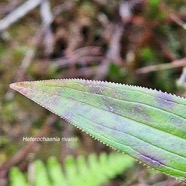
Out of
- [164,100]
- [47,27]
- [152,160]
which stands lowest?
[152,160]

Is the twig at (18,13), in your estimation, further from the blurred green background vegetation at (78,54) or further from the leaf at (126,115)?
the leaf at (126,115)

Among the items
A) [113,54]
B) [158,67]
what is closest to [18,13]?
[113,54]

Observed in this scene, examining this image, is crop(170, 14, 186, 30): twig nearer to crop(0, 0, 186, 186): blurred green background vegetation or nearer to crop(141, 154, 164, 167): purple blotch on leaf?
crop(0, 0, 186, 186): blurred green background vegetation

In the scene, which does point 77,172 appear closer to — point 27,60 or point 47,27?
point 27,60

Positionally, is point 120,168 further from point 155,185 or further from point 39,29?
point 39,29

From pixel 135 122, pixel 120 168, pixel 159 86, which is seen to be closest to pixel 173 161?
pixel 135 122

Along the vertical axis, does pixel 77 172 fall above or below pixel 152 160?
below

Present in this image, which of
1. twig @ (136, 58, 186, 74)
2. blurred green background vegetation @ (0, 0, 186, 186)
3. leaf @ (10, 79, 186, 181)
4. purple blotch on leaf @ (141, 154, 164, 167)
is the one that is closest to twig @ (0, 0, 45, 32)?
blurred green background vegetation @ (0, 0, 186, 186)

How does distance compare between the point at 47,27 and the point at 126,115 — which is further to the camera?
the point at 47,27
